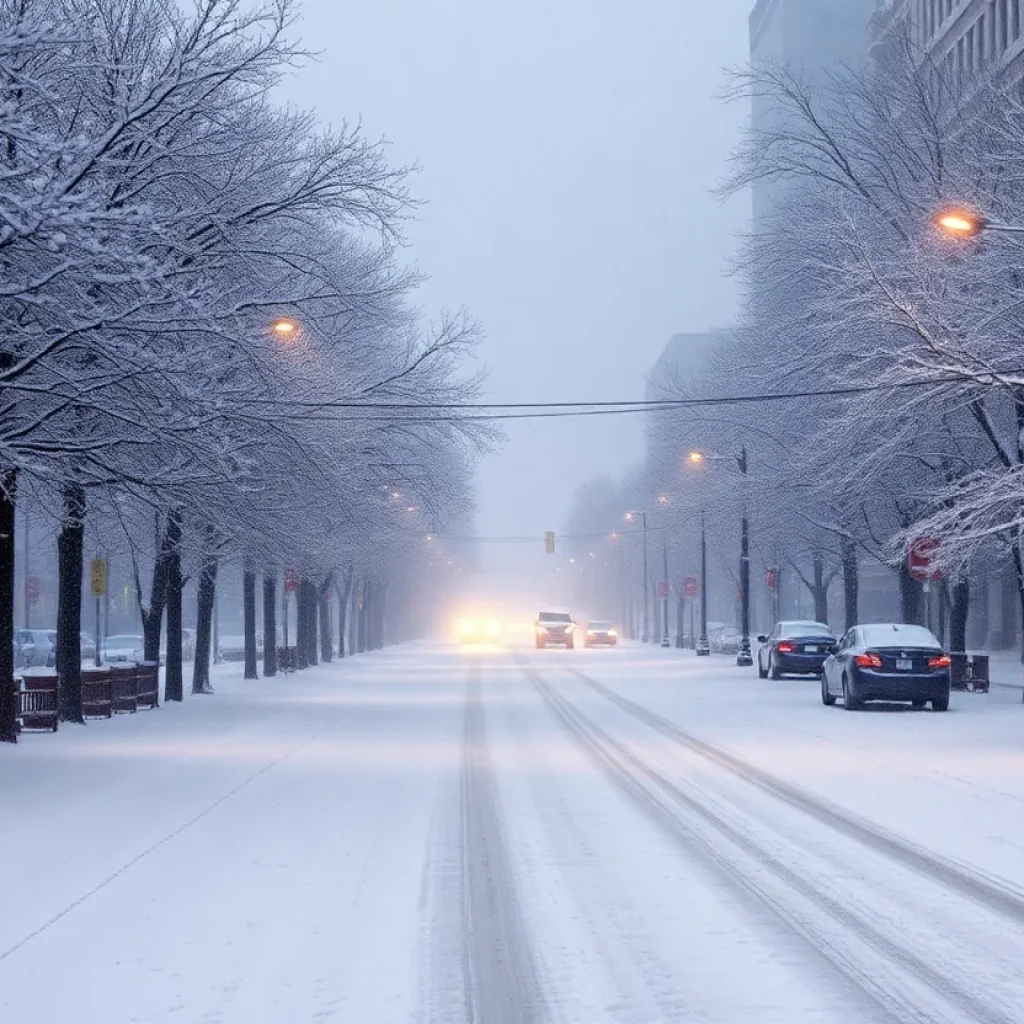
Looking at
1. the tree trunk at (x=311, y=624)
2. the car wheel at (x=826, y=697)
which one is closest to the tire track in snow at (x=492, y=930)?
the car wheel at (x=826, y=697)

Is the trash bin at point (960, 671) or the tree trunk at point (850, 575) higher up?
the tree trunk at point (850, 575)

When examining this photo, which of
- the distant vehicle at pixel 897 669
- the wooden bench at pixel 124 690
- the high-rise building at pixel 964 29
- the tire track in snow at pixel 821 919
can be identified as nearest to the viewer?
the tire track in snow at pixel 821 919

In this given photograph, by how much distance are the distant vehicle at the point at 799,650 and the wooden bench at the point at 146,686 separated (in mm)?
19232

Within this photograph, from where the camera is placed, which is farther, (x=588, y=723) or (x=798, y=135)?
(x=798, y=135)

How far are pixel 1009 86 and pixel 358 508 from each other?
16.5 m

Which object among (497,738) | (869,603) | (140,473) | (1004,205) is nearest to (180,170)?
(140,473)

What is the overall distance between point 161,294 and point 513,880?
9.16 metres

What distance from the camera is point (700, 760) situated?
872 inches

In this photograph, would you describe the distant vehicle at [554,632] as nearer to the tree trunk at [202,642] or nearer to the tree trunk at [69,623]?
the tree trunk at [202,642]

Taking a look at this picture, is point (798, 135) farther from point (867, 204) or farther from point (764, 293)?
point (764, 293)

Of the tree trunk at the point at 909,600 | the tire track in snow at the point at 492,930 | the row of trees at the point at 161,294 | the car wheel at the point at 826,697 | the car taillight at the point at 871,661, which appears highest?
the row of trees at the point at 161,294

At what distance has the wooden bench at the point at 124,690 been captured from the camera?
33.1 metres

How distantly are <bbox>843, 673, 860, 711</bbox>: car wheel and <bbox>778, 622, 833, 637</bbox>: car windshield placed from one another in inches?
621

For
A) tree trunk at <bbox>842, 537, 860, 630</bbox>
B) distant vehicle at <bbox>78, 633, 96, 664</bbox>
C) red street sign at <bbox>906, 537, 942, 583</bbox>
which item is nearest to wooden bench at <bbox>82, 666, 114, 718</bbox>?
red street sign at <bbox>906, 537, 942, 583</bbox>
